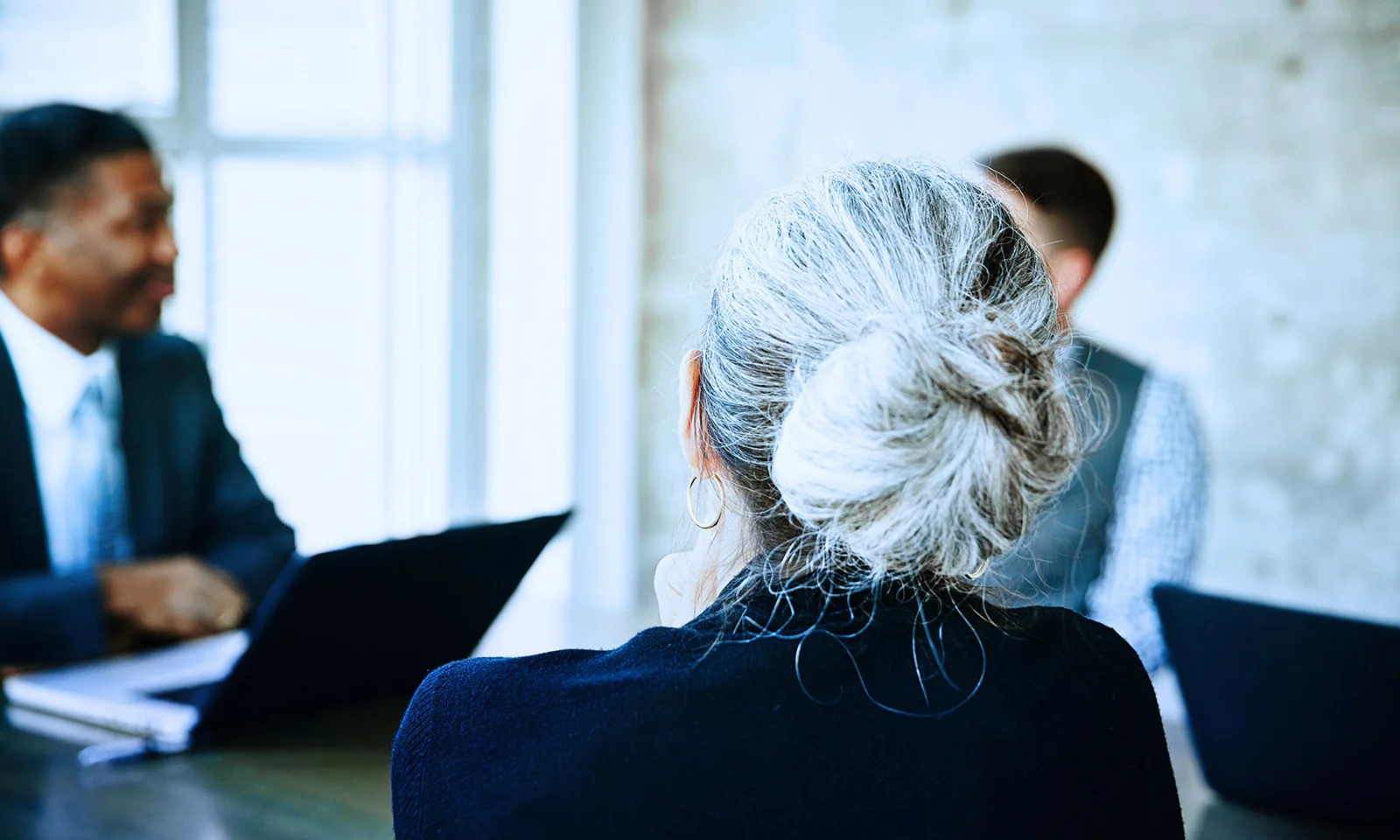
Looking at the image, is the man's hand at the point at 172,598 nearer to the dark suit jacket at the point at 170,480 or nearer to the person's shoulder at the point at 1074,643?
the dark suit jacket at the point at 170,480

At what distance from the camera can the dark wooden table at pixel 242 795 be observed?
1.21 metres

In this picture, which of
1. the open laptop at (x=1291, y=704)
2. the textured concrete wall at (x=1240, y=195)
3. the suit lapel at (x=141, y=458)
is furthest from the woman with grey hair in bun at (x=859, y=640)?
the textured concrete wall at (x=1240, y=195)

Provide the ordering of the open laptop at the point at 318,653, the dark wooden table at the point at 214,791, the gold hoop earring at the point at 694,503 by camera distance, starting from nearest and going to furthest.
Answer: the gold hoop earring at the point at 694,503
the dark wooden table at the point at 214,791
the open laptop at the point at 318,653

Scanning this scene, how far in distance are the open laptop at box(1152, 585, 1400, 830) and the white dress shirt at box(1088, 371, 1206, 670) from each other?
94 centimetres

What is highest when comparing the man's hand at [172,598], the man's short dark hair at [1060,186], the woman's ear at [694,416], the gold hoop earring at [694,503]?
the man's short dark hair at [1060,186]

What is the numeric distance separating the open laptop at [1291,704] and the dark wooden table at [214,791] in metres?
0.88

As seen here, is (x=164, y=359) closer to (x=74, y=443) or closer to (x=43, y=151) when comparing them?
(x=74, y=443)

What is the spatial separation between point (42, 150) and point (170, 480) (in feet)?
2.22

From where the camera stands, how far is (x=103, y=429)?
7.86 feet

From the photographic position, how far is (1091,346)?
7.50ft

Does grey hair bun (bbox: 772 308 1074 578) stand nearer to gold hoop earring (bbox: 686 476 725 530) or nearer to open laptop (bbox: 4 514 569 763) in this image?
gold hoop earring (bbox: 686 476 725 530)

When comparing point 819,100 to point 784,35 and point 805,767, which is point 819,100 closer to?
point 784,35

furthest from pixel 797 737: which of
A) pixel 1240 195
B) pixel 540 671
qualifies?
pixel 1240 195

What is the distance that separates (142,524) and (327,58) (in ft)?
5.99
